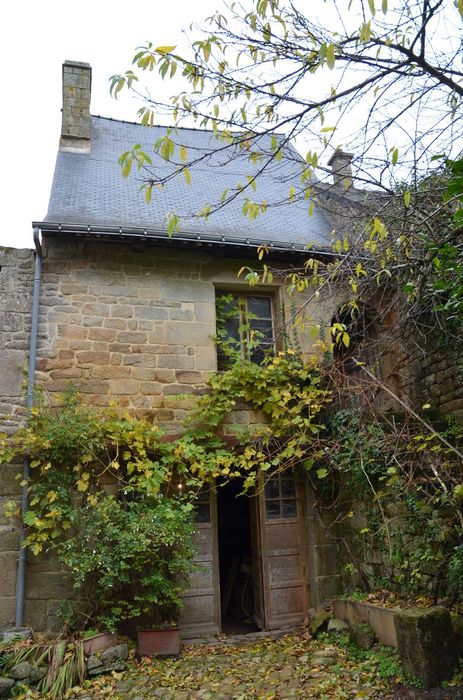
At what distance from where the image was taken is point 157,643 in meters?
4.82

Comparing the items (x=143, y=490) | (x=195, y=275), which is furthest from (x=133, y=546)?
(x=195, y=275)

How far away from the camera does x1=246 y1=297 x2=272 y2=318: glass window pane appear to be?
21.6ft

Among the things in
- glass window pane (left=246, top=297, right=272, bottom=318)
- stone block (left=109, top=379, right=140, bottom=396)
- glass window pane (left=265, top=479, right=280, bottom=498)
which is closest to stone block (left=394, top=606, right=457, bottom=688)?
glass window pane (left=265, top=479, right=280, bottom=498)

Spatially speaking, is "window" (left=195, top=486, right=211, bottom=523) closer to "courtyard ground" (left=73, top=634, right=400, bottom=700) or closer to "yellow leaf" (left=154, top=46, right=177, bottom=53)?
"courtyard ground" (left=73, top=634, right=400, bottom=700)

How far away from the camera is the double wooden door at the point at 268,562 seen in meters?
5.66

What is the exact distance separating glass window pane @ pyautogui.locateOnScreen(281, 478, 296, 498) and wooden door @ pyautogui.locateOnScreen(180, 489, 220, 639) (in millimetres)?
852

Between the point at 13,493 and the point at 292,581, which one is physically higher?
the point at 13,493

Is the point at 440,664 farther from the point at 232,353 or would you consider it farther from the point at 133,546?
the point at 232,353

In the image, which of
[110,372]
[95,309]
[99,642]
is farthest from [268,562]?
[95,309]

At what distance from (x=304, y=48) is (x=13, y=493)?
4.56 metres

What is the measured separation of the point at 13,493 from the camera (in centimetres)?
514

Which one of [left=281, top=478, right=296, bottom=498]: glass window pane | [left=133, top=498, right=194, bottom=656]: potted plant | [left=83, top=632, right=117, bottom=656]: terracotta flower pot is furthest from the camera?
[left=281, top=478, right=296, bottom=498]: glass window pane

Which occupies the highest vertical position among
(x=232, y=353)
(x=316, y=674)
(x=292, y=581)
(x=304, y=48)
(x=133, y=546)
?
(x=304, y=48)

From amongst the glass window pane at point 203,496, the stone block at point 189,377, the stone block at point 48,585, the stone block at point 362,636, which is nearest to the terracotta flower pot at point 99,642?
the stone block at point 48,585
